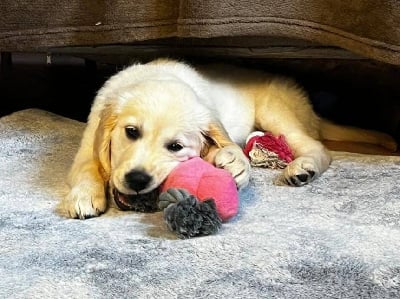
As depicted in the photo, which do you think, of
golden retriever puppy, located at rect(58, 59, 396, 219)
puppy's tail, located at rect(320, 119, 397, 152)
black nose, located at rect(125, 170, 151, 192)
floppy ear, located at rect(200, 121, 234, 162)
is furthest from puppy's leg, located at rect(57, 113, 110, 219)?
puppy's tail, located at rect(320, 119, 397, 152)

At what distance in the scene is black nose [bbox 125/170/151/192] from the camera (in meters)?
1.74

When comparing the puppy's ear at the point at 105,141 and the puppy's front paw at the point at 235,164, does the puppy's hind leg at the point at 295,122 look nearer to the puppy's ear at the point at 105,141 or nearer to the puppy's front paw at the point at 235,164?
the puppy's front paw at the point at 235,164

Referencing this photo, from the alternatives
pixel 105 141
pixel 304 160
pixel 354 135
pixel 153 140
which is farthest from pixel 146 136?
pixel 354 135

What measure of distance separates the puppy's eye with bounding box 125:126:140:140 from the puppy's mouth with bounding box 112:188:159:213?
0.50 ft

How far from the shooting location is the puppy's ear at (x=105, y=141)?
1.92 metres

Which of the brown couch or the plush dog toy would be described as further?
the brown couch

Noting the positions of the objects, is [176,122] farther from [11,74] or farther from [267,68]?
[11,74]

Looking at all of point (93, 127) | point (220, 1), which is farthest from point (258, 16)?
point (93, 127)

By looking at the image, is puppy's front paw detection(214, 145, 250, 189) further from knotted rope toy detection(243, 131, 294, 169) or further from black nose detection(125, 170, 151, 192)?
knotted rope toy detection(243, 131, 294, 169)

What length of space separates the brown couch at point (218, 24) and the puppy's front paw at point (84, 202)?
64 centimetres

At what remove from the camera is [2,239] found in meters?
1.59

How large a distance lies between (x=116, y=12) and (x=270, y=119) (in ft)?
2.27

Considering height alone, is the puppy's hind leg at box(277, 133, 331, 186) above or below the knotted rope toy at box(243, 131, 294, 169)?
above

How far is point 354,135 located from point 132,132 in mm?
1147
